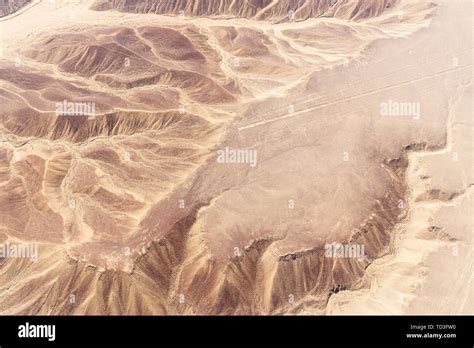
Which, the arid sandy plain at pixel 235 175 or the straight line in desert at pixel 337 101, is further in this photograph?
the straight line in desert at pixel 337 101

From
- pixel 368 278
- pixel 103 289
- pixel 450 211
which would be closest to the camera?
pixel 103 289

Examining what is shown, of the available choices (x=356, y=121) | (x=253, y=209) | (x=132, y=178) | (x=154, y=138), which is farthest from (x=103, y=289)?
(x=356, y=121)

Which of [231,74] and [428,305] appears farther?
[231,74]

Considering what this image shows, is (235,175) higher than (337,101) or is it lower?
lower

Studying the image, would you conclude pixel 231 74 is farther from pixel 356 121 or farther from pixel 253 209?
pixel 253 209

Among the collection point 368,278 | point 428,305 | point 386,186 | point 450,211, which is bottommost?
point 428,305

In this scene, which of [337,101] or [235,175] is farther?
[337,101]

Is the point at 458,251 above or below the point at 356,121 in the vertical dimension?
below

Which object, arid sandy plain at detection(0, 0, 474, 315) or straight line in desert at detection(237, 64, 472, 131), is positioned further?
straight line in desert at detection(237, 64, 472, 131)
